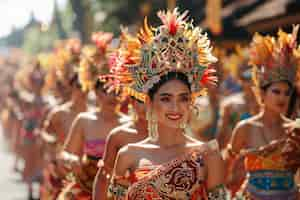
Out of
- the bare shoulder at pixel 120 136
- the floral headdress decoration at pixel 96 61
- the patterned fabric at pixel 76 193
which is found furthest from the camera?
the floral headdress decoration at pixel 96 61

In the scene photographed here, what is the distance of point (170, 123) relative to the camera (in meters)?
6.06

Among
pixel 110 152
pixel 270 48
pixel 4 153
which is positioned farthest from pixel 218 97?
pixel 4 153

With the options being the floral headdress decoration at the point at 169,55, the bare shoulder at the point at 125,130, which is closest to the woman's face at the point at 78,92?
the bare shoulder at the point at 125,130

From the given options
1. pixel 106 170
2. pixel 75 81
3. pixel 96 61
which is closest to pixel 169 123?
pixel 106 170

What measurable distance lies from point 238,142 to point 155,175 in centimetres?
231

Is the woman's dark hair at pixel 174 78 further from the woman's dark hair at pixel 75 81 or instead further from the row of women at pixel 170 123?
the woman's dark hair at pixel 75 81

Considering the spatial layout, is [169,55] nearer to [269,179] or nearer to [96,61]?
[269,179]

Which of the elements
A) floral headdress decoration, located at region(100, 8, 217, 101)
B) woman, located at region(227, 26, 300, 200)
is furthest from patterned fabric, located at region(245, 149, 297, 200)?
floral headdress decoration, located at region(100, 8, 217, 101)

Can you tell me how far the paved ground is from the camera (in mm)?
16233

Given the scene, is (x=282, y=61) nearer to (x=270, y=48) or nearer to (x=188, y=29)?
(x=270, y=48)

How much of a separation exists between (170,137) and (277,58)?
229 centimetres

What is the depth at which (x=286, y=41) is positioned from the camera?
26.6ft

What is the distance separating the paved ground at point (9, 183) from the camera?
1623 centimetres

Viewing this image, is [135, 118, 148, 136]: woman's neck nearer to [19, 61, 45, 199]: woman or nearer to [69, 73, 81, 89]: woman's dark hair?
[69, 73, 81, 89]: woman's dark hair
